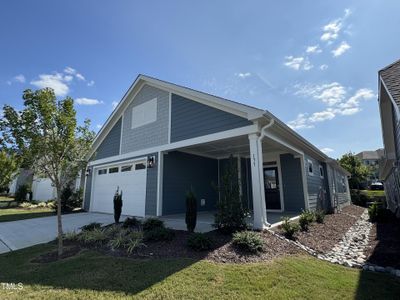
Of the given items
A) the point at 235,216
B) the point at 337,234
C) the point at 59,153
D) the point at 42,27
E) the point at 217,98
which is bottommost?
the point at 337,234

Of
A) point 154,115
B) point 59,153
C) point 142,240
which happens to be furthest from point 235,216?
point 154,115

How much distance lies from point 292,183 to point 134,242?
27.9 ft

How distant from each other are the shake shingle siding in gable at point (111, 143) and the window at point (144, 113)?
1414 millimetres

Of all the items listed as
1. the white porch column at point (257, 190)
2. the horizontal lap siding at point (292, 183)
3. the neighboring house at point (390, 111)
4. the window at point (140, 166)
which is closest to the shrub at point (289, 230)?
the white porch column at point (257, 190)

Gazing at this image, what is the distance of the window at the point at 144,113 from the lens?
409 inches

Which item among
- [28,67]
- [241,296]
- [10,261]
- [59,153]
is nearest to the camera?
[241,296]

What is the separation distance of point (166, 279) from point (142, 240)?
2.21m

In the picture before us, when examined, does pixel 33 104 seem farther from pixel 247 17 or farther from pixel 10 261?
pixel 247 17

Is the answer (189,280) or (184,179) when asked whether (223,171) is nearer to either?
(184,179)

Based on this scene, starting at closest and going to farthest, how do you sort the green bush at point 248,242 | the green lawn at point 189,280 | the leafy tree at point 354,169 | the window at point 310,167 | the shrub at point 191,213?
1. the green lawn at point 189,280
2. the green bush at point 248,242
3. the shrub at point 191,213
4. the window at point 310,167
5. the leafy tree at point 354,169

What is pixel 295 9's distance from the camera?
7.70m

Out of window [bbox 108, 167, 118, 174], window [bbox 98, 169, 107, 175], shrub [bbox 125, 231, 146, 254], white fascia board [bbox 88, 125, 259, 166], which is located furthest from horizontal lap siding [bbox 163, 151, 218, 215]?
window [bbox 98, 169, 107, 175]

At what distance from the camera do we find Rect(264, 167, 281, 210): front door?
1152 centimetres

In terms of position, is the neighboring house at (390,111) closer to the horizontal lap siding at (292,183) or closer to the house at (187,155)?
the house at (187,155)
